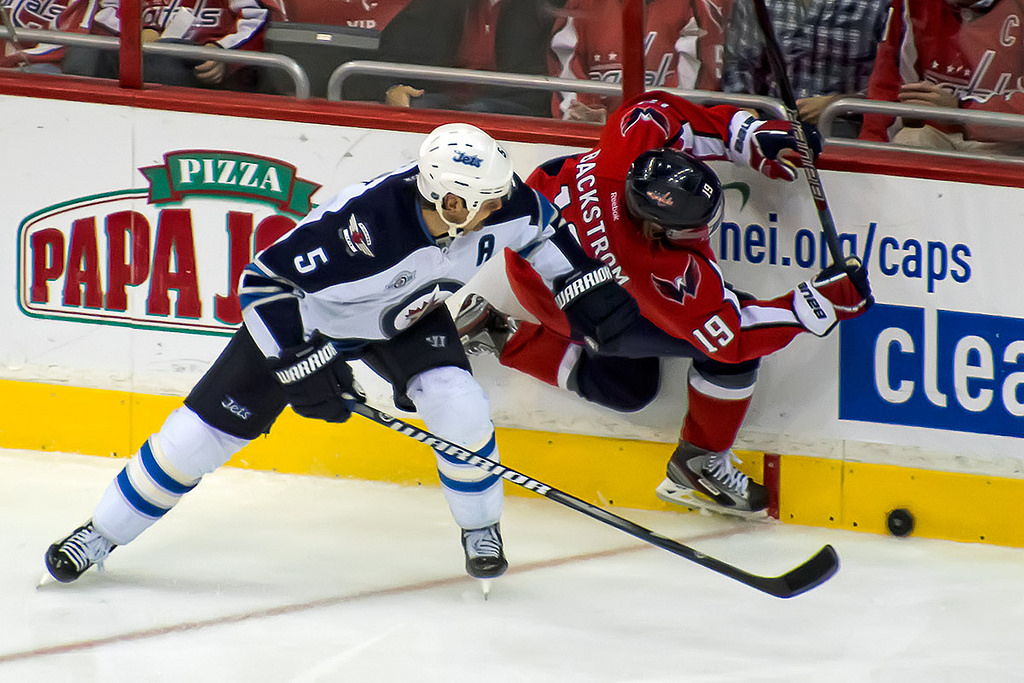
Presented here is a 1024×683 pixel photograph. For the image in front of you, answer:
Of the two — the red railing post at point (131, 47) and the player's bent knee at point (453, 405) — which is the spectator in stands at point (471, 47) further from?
the player's bent knee at point (453, 405)

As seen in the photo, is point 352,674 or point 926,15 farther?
point 926,15

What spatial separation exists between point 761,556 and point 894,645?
21.0 inches

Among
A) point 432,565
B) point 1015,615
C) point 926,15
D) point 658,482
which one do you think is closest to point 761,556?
point 658,482

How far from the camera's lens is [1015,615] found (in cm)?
311

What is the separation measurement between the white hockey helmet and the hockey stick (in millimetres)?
909

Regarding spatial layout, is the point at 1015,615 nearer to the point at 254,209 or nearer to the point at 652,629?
the point at 652,629

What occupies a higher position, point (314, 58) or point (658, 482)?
point (314, 58)

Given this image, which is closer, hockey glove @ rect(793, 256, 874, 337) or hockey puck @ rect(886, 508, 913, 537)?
hockey glove @ rect(793, 256, 874, 337)

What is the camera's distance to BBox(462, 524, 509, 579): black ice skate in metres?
3.15

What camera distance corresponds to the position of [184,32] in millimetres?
3939

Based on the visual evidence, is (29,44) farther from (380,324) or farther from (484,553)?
(484,553)

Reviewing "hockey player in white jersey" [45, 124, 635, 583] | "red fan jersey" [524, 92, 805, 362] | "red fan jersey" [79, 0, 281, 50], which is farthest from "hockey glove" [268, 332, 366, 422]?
"red fan jersey" [79, 0, 281, 50]

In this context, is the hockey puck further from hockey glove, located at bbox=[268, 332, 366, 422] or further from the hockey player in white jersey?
hockey glove, located at bbox=[268, 332, 366, 422]

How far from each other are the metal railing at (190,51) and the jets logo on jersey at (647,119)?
38.4 inches
